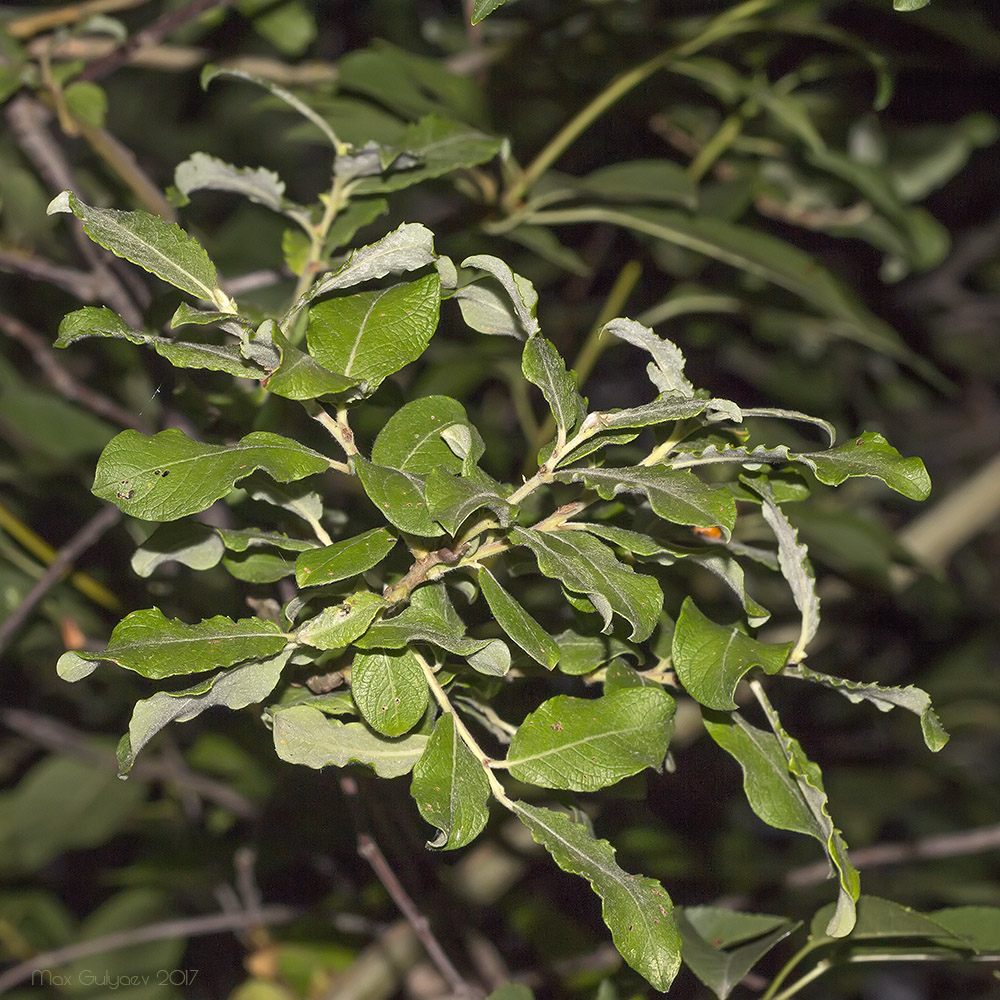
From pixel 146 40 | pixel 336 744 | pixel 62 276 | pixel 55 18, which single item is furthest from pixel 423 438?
pixel 55 18

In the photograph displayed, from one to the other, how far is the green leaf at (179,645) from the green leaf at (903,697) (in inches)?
10.9

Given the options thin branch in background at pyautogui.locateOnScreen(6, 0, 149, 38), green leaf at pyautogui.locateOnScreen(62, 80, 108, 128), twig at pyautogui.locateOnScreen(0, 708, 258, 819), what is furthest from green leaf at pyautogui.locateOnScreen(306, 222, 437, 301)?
twig at pyautogui.locateOnScreen(0, 708, 258, 819)

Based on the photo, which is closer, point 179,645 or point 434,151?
point 179,645

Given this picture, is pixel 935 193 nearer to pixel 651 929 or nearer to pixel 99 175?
pixel 99 175

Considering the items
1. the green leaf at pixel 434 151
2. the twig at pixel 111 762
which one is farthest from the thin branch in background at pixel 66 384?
the twig at pixel 111 762

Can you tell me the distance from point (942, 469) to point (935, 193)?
0.84 metres

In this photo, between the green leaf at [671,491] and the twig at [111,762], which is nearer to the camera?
the green leaf at [671,491]

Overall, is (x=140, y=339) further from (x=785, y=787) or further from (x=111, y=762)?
(x=111, y=762)

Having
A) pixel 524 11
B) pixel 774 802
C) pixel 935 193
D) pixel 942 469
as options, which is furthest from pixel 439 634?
pixel 942 469

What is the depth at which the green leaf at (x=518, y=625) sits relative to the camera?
474 mm

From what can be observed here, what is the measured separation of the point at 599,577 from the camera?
0.47 meters

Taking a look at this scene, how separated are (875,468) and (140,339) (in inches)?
13.7

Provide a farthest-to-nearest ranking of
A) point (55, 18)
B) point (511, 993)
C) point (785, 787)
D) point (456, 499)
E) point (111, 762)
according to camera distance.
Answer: point (111, 762), point (55, 18), point (511, 993), point (785, 787), point (456, 499)

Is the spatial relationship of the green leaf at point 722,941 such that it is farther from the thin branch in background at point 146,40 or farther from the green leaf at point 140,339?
the thin branch in background at point 146,40
